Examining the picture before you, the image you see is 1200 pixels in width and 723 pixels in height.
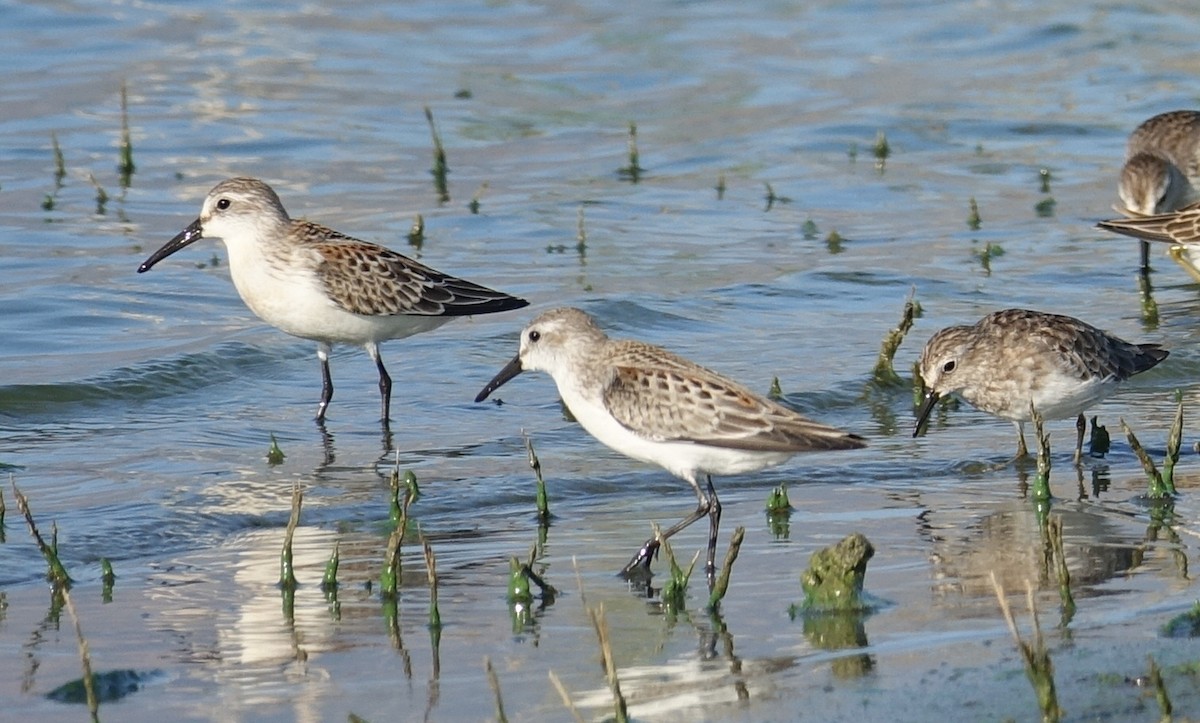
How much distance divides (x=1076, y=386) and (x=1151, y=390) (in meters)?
2.22

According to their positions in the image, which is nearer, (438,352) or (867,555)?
(867,555)

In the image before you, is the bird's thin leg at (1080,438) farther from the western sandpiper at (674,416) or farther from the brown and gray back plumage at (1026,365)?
the western sandpiper at (674,416)

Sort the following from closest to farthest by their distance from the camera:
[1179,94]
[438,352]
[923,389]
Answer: [923,389], [438,352], [1179,94]

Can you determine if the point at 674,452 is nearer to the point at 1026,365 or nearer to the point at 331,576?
the point at 331,576

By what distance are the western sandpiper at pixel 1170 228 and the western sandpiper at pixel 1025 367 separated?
3.21m

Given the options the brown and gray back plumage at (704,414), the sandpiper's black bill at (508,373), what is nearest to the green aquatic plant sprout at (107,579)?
the sandpiper's black bill at (508,373)

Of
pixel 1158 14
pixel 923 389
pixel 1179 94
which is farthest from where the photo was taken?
pixel 1158 14

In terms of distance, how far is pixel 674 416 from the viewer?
311 inches

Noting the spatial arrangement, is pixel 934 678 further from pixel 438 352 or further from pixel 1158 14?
pixel 1158 14

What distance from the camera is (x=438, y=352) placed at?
13219 millimetres

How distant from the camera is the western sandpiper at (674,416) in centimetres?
778

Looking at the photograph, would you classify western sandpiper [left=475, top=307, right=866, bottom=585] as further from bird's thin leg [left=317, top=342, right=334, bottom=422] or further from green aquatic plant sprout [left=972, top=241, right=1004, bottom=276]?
green aquatic plant sprout [left=972, top=241, right=1004, bottom=276]

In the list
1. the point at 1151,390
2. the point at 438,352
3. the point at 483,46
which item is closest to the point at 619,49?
the point at 483,46

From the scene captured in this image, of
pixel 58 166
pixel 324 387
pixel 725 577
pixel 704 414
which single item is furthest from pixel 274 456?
pixel 58 166
